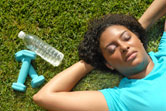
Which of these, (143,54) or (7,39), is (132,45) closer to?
(143,54)

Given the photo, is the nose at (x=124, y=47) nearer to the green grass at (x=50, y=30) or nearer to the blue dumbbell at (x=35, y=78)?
the green grass at (x=50, y=30)

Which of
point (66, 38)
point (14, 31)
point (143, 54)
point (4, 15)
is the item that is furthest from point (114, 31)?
point (4, 15)

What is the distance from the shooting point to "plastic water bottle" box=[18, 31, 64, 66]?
3.13 m

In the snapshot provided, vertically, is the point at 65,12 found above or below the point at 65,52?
above

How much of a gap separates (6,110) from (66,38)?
143 cm

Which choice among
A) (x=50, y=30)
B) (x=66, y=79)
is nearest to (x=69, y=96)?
(x=66, y=79)

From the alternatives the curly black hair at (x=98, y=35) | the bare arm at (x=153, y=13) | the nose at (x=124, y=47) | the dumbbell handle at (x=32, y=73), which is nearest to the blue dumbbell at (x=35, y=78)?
the dumbbell handle at (x=32, y=73)

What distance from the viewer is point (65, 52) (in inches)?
124

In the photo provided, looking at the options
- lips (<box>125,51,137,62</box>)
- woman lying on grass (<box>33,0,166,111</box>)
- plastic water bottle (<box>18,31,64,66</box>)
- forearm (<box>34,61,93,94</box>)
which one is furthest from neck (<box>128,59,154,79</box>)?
plastic water bottle (<box>18,31,64,66</box>)

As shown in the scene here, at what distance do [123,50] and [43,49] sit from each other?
54.2 inches

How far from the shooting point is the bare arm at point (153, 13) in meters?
2.84

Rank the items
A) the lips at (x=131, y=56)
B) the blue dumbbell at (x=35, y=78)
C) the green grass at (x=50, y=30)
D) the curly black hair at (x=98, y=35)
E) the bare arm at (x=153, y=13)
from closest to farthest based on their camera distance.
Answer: the lips at (x=131, y=56)
the curly black hair at (x=98, y=35)
the bare arm at (x=153, y=13)
the blue dumbbell at (x=35, y=78)
the green grass at (x=50, y=30)

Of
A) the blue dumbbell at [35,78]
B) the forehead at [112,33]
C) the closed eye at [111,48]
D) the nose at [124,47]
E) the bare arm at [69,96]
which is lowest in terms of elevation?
the blue dumbbell at [35,78]

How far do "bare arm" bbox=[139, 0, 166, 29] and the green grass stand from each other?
0.74 ft
